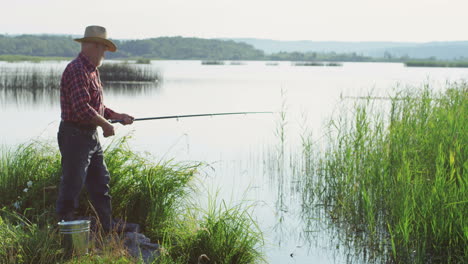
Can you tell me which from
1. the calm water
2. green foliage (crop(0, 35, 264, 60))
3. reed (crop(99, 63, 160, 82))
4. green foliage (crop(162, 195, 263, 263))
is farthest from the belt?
green foliage (crop(0, 35, 264, 60))

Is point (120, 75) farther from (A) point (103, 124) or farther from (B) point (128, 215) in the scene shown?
(A) point (103, 124)

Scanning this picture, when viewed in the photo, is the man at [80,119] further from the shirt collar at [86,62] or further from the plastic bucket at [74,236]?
the plastic bucket at [74,236]

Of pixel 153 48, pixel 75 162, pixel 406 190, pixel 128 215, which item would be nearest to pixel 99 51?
pixel 75 162

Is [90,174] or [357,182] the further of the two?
[357,182]

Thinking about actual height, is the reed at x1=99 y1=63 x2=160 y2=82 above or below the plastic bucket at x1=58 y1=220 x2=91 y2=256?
above

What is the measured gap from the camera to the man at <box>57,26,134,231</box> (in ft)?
13.5

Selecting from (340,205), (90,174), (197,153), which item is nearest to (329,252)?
(340,205)

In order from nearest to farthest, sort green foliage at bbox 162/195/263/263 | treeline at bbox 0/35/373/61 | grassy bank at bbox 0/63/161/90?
1. green foliage at bbox 162/195/263/263
2. grassy bank at bbox 0/63/161/90
3. treeline at bbox 0/35/373/61

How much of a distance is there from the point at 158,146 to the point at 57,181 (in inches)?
235

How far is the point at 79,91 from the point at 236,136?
890cm

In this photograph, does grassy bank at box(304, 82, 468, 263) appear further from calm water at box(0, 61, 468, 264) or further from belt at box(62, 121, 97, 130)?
belt at box(62, 121, 97, 130)

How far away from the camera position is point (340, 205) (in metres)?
6.66

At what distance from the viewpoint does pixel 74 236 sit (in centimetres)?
401

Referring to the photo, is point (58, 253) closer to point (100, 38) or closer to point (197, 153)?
point (100, 38)
